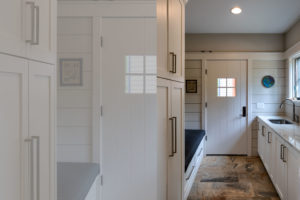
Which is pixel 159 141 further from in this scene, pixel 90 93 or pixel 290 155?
pixel 290 155

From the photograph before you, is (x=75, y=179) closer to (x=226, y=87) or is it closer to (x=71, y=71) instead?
(x=71, y=71)

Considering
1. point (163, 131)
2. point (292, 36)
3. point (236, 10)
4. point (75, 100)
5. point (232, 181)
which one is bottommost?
point (232, 181)

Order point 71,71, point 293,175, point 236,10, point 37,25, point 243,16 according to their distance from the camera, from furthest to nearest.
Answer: point 243,16 → point 236,10 → point 293,175 → point 71,71 → point 37,25

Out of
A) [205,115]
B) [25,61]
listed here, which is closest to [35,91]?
[25,61]

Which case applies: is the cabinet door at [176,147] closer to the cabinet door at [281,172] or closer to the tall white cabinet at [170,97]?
the tall white cabinet at [170,97]

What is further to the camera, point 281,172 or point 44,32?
point 281,172

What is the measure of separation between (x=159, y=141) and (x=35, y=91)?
4.57 feet

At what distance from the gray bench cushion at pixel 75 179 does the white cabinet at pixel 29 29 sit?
74 centimetres

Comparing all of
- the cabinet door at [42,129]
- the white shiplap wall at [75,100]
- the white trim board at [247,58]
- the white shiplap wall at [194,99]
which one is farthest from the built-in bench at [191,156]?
the cabinet door at [42,129]

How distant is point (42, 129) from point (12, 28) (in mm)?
353

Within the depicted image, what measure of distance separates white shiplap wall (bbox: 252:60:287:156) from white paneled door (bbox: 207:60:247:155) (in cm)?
19

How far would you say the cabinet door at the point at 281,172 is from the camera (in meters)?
3.05

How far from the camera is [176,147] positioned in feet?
8.59

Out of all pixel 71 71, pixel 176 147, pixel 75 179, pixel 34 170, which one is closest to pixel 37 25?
pixel 34 170
